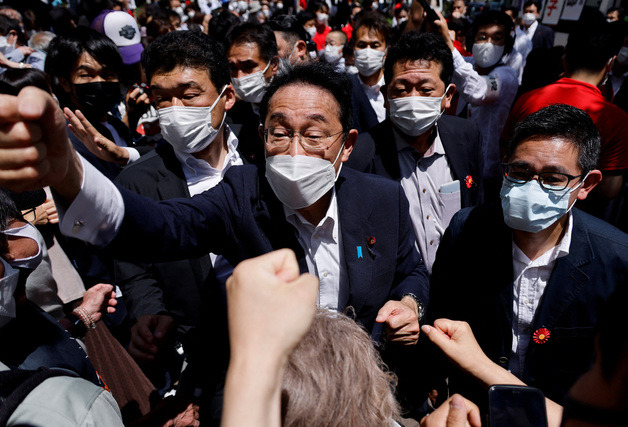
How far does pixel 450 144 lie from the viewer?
9.34ft

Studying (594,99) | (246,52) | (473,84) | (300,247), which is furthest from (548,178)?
(246,52)

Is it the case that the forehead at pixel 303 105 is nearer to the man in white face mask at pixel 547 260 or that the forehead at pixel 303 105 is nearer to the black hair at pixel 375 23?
the man in white face mask at pixel 547 260

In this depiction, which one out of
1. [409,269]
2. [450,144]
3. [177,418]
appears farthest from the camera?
[450,144]

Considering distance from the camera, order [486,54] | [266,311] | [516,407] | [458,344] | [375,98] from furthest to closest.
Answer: [486,54]
[375,98]
[458,344]
[516,407]
[266,311]

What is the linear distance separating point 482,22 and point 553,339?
418cm

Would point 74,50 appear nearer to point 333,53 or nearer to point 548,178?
point 548,178

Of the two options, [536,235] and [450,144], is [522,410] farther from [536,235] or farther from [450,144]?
[450,144]

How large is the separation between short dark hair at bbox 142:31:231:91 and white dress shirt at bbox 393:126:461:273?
1309 mm

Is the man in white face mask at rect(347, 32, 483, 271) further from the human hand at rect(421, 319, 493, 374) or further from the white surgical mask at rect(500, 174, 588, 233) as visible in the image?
the human hand at rect(421, 319, 493, 374)

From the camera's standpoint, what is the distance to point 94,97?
310cm

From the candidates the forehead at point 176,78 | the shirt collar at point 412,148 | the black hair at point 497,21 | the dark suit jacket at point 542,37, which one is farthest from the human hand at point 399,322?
the dark suit jacket at point 542,37

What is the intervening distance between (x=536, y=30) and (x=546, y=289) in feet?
27.0

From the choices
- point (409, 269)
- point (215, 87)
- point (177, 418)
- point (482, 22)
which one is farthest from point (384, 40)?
point (177, 418)

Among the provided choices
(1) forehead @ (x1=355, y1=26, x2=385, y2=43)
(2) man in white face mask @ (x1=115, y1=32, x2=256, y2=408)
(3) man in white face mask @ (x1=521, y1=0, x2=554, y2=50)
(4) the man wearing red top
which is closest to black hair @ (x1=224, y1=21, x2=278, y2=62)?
(2) man in white face mask @ (x1=115, y1=32, x2=256, y2=408)
